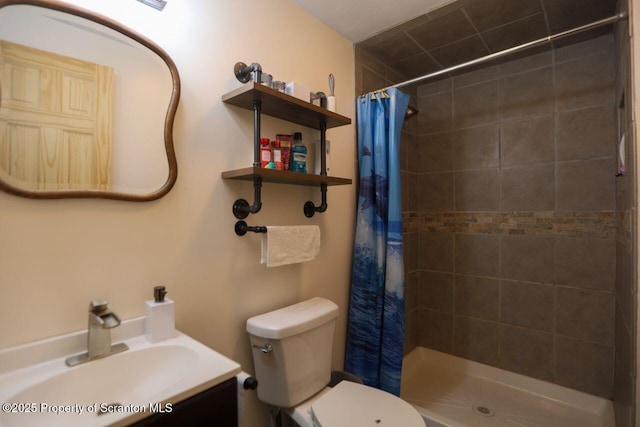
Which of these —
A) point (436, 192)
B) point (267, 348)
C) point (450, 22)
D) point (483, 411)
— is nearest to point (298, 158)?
point (267, 348)

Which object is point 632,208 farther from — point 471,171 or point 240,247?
point 240,247

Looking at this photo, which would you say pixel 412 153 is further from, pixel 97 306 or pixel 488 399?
pixel 97 306

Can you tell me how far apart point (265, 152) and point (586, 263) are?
2.01 metres

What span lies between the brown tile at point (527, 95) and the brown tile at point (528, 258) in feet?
2.74

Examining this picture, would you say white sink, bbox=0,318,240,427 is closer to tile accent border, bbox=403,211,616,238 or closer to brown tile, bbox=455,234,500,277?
tile accent border, bbox=403,211,616,238

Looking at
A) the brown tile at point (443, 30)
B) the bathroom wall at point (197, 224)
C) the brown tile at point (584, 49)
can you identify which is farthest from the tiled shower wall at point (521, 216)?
the bathroom wall at point (197, 224)

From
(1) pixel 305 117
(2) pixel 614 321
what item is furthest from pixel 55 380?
(2) pixel 614 321

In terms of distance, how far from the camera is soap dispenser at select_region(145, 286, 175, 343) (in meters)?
1.02

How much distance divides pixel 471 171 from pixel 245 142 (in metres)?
1.72

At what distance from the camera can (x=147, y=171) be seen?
1.09m

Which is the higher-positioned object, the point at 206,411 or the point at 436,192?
the point at 436,192

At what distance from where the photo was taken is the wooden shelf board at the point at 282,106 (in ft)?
3.94

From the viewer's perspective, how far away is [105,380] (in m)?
0.90

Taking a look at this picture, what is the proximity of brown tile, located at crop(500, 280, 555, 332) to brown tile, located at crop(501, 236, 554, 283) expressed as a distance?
0.05 m
